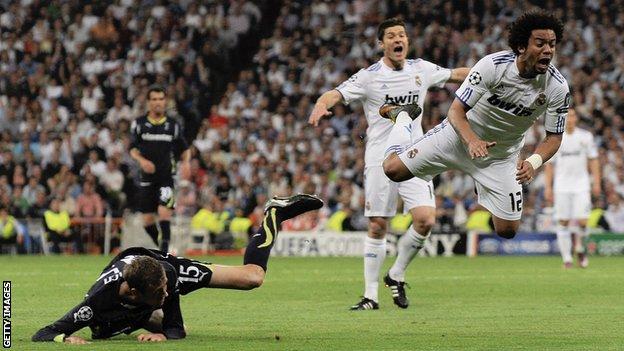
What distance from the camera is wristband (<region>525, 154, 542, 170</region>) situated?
33.0 ft

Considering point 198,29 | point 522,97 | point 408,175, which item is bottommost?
point 408,175

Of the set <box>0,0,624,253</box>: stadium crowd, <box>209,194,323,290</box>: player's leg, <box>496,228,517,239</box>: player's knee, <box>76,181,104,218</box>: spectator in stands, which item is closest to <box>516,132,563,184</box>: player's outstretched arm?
<box>496,228,517,239</box>: player's knee

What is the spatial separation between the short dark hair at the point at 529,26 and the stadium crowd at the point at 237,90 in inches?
601

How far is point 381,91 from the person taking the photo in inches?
484

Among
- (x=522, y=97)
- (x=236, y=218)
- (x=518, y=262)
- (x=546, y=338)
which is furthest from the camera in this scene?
(x=236, y=218)

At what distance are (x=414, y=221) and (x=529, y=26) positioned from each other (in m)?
3.10

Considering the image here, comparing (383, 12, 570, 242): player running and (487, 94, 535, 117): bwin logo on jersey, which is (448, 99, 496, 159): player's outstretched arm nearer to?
(383, 12, 570, 242): player running

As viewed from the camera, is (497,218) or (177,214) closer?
(497,218)

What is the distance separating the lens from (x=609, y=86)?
2847cm

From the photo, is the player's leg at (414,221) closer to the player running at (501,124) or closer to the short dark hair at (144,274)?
the player running at (501,124)

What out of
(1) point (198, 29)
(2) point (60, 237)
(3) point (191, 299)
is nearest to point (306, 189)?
(2) point (60, 237)

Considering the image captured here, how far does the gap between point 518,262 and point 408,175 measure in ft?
35.6

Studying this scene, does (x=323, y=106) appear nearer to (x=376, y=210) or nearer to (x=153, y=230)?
(x=376, y=210)

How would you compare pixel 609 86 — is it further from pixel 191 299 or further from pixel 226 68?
pixel 191 299
